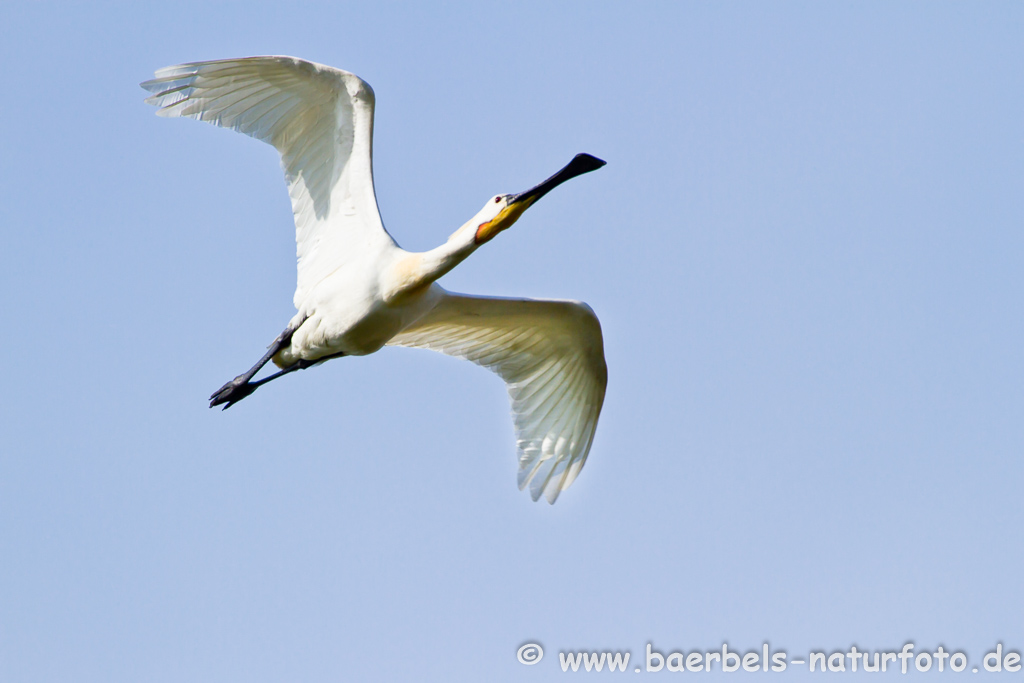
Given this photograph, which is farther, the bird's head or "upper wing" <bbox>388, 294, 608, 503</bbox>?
"upper wing" <bbox>388, 294, 608, 503</bbox>

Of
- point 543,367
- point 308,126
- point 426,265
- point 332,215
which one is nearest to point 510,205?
point 426,265

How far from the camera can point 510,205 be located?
13148 mm

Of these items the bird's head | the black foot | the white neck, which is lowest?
the black foot

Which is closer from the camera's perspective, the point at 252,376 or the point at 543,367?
the point at 252,376

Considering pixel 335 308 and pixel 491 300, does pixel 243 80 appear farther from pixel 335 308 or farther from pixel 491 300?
pixel 491 300

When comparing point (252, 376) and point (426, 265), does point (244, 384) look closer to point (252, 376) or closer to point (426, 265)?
point (252, 376)

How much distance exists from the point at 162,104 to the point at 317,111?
1434mm

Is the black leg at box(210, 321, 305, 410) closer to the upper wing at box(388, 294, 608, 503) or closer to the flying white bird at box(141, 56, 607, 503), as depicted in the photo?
the flying white bird at box(141, 56, 607, 503)

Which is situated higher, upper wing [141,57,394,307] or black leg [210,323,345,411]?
upper wing [141,57,394,307]

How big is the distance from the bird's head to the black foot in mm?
3088

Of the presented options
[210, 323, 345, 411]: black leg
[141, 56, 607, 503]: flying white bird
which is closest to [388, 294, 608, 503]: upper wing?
[141, 56, 607, 503]: flying white bird

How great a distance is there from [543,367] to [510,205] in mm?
2965

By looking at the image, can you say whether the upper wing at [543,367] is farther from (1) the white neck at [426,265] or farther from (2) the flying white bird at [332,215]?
(1) the white neck at [426,265]

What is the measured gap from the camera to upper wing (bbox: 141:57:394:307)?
13.1m
